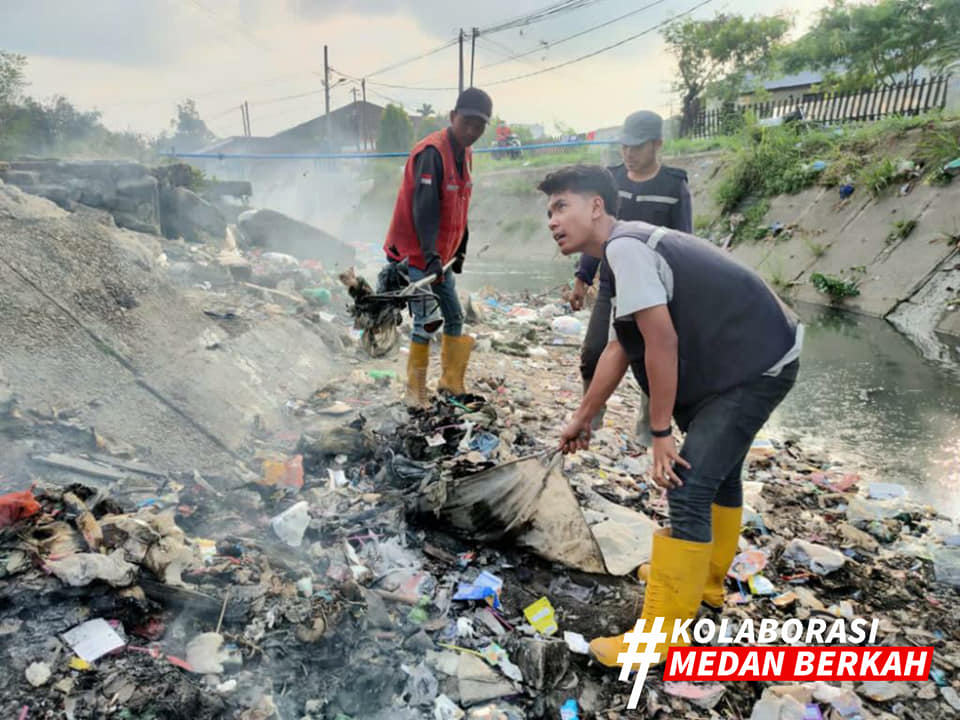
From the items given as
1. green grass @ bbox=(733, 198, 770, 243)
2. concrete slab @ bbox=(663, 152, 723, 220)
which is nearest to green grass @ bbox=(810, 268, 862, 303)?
green grass @ bbox=(733, 198, 770, 243)

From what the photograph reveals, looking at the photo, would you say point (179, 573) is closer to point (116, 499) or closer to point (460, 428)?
point (116, 499)

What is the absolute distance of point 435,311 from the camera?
3629 millimetres

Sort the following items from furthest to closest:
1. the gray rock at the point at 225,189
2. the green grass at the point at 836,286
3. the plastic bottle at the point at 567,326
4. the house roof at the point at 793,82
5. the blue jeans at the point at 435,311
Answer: the house roof at the point at 793,82 < the gray rock at the point at 225,189 < the green grass at the point at 836,286 < the plastic bottle at the point at 567,326 < the blue jeans at the point at 435,311

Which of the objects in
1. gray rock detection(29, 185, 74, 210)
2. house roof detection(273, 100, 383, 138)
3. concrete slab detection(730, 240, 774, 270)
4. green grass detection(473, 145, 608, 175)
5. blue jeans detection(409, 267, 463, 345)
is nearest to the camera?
blue jeans detection(409, 267, 463, 345)

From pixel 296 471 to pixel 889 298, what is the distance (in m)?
7.75

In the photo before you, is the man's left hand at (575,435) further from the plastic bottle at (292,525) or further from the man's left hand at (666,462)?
the plastic bottle at (292,525)

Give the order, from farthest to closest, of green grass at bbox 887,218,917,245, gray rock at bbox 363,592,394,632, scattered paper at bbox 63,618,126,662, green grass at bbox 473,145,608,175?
green grass at bbox 473,145,608,175 → green grass at bbox 887,218,917,245 → gray rock at bbox 363,592,394,632 → scattered paper at bbox 63,618,126,662

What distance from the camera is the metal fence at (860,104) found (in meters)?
11.8

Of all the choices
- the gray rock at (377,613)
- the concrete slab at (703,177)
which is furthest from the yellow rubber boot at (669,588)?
the concrete slab at (703,177)

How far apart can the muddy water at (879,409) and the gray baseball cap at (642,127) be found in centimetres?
242

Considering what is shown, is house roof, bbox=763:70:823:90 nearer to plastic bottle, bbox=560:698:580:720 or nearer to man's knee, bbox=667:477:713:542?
man's knee, bbox=667:477:713:542

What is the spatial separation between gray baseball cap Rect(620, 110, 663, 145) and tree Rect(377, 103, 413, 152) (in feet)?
92.2

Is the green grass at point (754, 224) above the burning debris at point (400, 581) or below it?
above

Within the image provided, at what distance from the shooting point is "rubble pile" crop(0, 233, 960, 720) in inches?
66.6
